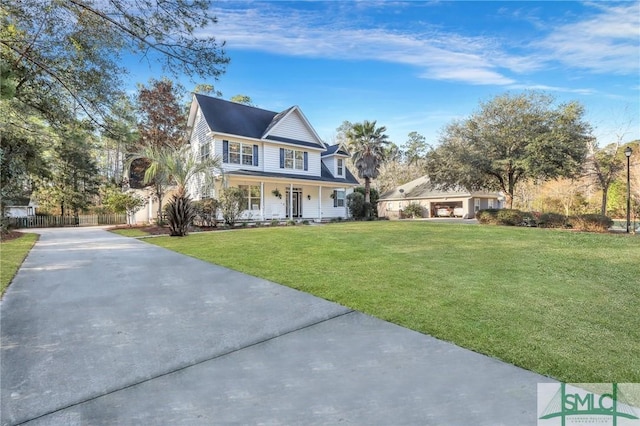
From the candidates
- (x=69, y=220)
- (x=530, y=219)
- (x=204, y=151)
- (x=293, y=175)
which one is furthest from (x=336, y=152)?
(x=69, y=220)

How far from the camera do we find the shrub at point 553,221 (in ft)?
53.4

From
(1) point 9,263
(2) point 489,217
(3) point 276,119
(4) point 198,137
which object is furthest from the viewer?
(3) point 276,119

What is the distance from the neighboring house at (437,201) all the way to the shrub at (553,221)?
1576cm

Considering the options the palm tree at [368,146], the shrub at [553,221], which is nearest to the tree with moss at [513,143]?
the shrub at [553,221]

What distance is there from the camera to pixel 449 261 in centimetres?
735

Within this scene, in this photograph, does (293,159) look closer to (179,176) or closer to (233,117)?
(233,117)

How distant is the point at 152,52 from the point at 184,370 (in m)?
4.73

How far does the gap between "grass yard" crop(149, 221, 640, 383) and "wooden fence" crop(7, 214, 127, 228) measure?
886 inches

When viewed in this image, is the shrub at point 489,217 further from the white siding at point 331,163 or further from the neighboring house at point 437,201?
the neighboring house at point 437,201

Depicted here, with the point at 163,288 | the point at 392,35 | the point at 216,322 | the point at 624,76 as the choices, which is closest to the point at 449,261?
the point at 216,322

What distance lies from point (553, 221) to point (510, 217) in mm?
1942

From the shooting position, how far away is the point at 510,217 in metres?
17.9

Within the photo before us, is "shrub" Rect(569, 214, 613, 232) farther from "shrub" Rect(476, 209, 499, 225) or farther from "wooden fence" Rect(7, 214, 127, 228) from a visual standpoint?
"wooden fence" Rect(7, 214, 127, 228)

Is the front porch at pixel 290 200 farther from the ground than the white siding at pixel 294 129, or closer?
closer
